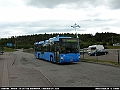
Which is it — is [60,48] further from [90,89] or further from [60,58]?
[90,89]

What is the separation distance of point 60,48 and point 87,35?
13522 centimetres

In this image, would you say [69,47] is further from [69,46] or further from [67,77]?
[67,77]

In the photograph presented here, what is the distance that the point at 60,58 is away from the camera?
21172mm

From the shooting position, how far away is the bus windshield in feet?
70.0

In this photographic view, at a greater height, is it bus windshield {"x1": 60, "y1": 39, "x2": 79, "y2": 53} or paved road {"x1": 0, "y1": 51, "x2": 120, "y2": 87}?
bus windshield {"x1": 60, "y1": 39, "x2": 79, "y2": 53}

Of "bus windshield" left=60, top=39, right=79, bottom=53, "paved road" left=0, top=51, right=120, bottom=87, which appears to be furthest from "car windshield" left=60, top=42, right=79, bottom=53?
"paved road" left=0, top=51, right=120, bottom=87

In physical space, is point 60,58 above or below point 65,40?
below

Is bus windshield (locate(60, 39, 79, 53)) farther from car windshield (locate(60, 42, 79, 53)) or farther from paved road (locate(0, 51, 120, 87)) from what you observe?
paved road (locate(0, 51, 120, 87))

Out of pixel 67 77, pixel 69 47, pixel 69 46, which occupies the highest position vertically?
pixel 69 46

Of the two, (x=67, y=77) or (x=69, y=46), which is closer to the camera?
(x=67, y=77)

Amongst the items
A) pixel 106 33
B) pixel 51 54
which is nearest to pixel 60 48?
pixel 51 54

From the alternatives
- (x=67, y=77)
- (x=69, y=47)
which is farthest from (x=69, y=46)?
(x=67, y=77)

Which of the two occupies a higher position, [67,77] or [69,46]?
[69,46]

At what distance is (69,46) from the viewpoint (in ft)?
70.9
